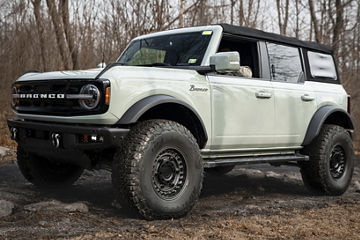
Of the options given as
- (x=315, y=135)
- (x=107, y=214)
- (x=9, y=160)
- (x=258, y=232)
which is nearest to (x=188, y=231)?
(x=258, y=232)

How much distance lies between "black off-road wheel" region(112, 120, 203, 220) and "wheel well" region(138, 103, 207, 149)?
223 millimetres

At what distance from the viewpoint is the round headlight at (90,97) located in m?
3.65

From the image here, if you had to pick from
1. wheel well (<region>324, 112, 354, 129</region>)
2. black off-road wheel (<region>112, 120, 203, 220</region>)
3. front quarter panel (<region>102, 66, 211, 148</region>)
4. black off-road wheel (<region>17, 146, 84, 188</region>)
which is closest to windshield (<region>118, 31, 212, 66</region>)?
front quarter panel (<region>102, 66, 211, 148</region>)

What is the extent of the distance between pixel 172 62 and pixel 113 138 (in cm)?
146

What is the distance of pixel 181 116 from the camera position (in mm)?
4418

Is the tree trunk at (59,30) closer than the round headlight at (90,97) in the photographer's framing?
No

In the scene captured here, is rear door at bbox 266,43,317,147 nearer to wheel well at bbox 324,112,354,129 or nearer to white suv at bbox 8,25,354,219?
white suv at bbox 8,25,354,219

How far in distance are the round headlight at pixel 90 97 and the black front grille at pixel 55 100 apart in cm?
3

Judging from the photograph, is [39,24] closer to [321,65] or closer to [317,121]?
[321,65]

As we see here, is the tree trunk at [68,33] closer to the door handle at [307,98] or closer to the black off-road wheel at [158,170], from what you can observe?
the door handle at [307,98]

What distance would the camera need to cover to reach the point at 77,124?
387 centimetres

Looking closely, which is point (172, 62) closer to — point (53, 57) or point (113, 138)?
point (113, 138)

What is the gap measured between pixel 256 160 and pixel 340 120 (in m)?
1.99

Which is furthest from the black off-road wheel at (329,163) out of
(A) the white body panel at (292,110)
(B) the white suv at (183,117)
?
(A) the white body panel at (292,110)
